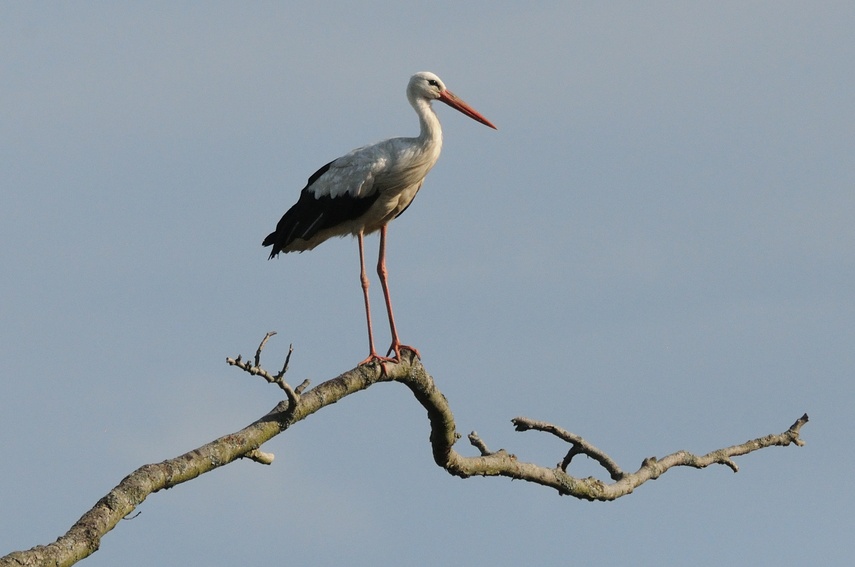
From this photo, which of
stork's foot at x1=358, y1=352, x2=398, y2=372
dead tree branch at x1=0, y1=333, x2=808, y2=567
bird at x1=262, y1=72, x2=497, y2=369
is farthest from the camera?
bird at x1=262, y1=72, x2=497, y2=369

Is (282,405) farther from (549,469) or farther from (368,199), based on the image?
(368,199)

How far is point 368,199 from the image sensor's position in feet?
39.4

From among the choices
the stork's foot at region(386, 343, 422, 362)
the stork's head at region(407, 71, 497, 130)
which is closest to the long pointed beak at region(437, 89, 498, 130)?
the stork's head at region(407, 71, 497, 130)

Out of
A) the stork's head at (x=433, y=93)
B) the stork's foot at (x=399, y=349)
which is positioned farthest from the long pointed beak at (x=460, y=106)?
the stork's foot at (x=399, y=349)

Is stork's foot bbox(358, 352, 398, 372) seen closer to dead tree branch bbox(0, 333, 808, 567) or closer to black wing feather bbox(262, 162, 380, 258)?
dead tree branch bbox(0, 333, 808, 567)

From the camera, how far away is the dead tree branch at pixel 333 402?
687cm

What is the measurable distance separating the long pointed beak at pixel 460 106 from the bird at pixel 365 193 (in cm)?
30

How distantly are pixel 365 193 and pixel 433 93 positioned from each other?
1467mm

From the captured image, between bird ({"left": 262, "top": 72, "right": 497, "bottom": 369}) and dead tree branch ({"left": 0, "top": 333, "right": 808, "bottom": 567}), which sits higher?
bird ({"left": 262, "top": 72, "right": 497, "bottom": 369})

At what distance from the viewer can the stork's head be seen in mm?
12789

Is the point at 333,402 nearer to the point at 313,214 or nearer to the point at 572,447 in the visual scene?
the point at 572,447

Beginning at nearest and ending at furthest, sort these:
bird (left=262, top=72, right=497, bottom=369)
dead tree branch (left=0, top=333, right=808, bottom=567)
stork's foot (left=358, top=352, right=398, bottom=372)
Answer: dead tree branch (left=0, top=333, right=808, bottom=567)
stork's foot (left=358, top=352, right=398, bottom=372)
bird (left=262, top=72, right=497, bottom=369)

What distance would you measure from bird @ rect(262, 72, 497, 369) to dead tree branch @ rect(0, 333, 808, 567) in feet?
6.84

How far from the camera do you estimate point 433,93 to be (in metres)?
12.8
